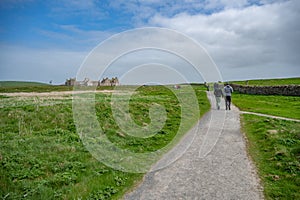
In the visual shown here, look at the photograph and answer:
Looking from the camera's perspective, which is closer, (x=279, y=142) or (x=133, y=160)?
(x=133, y=160)

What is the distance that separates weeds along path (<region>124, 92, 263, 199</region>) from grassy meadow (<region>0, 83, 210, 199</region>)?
0.94m

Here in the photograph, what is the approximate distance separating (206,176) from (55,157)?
6035 millimetres

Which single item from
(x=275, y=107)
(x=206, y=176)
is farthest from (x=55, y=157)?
(x=275, y=107)

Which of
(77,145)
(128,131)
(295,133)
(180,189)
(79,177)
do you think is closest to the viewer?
(180,189)

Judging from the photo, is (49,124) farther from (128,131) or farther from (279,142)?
(279,142)

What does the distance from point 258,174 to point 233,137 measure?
19.4ft

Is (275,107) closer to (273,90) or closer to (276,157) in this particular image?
(273,90)

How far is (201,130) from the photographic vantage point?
17.1 metres

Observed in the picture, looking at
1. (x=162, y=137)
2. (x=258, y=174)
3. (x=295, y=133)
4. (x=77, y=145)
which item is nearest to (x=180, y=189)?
→ (x=258, y=174)

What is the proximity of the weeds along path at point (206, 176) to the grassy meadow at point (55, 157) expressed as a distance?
938 mm

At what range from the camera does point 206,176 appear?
9.05 metres

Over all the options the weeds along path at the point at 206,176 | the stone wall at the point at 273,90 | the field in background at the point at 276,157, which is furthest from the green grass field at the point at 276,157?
the stone wall at the point at 273,90

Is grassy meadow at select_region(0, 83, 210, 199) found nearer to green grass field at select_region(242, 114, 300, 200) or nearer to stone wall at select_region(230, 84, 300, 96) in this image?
green grass field at select_region(242, 114, 300, 200)

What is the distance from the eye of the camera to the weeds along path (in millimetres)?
7738
